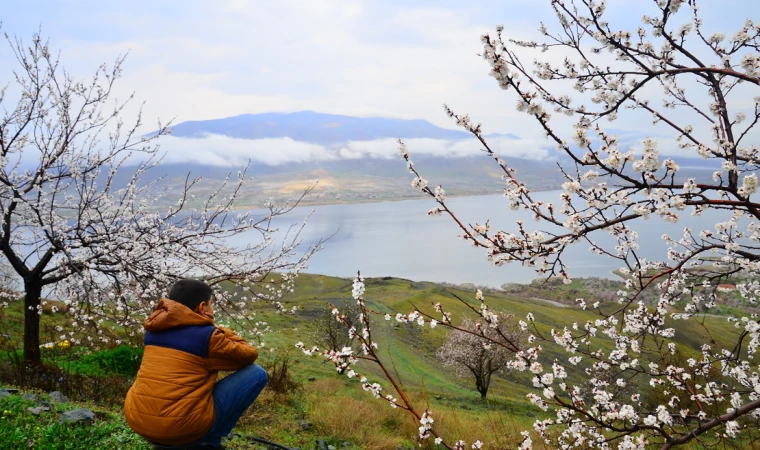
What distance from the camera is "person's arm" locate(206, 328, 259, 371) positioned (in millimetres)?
3113

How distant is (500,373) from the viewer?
2995cm

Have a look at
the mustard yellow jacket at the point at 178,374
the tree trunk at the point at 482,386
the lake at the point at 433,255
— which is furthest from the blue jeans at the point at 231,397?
the lake at the point at 433,255

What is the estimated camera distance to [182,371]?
305 centimetres

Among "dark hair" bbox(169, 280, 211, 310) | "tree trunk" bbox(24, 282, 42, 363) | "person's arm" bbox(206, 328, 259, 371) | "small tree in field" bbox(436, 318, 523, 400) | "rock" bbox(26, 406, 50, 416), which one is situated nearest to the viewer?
"person's arm" bbox(206, 328, 259, 371)

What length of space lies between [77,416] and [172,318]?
2829mm

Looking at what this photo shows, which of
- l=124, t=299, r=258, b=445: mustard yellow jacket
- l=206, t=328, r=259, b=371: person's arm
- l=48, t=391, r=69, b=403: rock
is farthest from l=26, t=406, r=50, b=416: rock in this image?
l=206, t=328, r=259, b=371: person's arm

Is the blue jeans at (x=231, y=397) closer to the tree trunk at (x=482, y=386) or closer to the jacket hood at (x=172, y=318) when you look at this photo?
the jacket hood at (x=172, y=318)

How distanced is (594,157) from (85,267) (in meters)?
7.24

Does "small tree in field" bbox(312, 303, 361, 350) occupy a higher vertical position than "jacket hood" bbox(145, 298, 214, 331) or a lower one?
lower

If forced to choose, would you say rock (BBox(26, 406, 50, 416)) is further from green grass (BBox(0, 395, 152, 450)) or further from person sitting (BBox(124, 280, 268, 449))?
person sitting (BBox(124, 280, 268, 449))

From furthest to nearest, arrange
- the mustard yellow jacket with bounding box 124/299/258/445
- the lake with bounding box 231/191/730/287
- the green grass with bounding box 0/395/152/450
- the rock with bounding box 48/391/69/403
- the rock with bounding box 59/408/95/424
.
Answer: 1. the lake with bounding box 231/191/730/287
2. the rock with bounding box 48/391/69/403
3. the rock with bounding box 59/408/95/424
4. the green grass with bounding box 0/395/152/450
5. the mustard yellow jacket with bounding box 124/299/258/445

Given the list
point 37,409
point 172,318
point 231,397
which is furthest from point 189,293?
point 37,409

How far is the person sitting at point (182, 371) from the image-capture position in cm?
300

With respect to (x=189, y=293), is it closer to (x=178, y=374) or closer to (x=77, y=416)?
(x=178, y=374)
